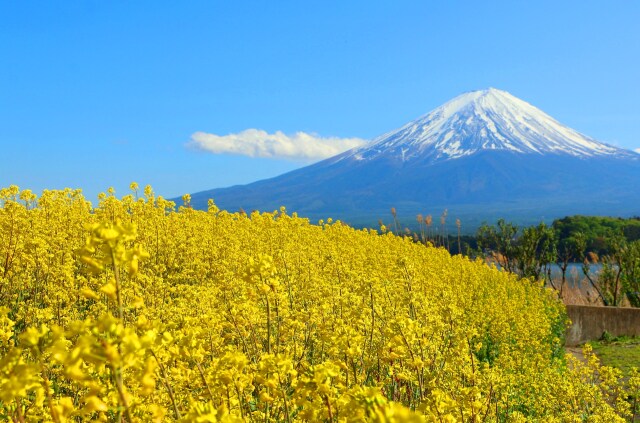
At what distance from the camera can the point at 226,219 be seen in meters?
14.9

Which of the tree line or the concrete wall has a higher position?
the tree line

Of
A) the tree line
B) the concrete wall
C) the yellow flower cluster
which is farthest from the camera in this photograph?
the tree line

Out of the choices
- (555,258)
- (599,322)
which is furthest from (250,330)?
(555,258)

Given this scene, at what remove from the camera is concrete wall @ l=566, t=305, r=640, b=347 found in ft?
54.6

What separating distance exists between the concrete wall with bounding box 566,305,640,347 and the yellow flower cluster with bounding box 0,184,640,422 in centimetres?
128

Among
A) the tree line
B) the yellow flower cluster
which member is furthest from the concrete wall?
the tree line

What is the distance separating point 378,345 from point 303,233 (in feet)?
27.6

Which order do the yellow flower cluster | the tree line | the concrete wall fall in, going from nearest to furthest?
the yellow flower cluster → the concrete wall → the tree line

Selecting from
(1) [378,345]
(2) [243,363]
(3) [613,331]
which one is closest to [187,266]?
(1) [378,345]

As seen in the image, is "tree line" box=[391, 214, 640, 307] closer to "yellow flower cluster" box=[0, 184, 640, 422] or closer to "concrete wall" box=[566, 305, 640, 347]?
"concrete wall" box=[566, 305, 640, 347]

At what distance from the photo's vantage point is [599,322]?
16844 millimetres

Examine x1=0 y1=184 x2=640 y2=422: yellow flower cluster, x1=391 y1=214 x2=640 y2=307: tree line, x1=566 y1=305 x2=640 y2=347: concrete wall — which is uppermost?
x1=0 y1=184 x2=640 y2=422: yellow flower cluster

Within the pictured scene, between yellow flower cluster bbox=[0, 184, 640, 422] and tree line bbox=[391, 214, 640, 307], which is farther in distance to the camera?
tree line bbox=[391, 214, 640, 307]

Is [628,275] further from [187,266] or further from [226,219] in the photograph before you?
[187,266]
